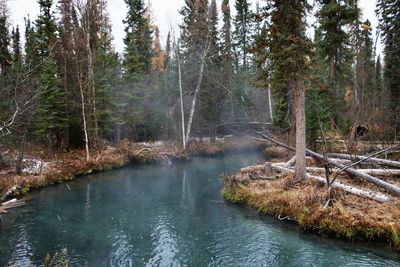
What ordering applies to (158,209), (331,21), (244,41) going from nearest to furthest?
(158,209) < (331,21) < (244,41)

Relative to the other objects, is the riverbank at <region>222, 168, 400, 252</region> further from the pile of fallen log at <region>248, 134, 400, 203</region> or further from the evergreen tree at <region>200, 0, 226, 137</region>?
the evergreen tree at <region>200, 0, 226, 137</region>

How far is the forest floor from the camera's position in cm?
958

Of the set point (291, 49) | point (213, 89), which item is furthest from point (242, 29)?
point (291, 49)

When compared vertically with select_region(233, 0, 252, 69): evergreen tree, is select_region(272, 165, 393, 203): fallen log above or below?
below

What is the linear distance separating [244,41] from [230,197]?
33310 millimetres

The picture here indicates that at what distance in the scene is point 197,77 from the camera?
107 feet

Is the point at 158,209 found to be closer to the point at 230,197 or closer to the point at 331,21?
the point at 230,197

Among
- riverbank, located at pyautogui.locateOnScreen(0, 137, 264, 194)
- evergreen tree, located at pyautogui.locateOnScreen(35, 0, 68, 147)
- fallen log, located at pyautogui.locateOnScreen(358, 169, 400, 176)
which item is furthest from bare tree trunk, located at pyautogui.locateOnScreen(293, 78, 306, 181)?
evergreen tree, located at pyautogui.locateOnScreen(35, 0, 68, 147)

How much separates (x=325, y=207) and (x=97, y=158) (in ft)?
58.9

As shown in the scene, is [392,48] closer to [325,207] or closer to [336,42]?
[336,42]

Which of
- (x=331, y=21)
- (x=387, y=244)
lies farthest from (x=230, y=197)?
(x=331, y=21)

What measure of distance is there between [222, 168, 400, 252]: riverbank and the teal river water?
355 millimetres

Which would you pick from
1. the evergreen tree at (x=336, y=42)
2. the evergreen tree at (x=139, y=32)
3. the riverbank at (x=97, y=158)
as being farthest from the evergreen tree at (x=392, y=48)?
the evergreen tree at (x=139, y=32)

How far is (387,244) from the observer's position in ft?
30.5
